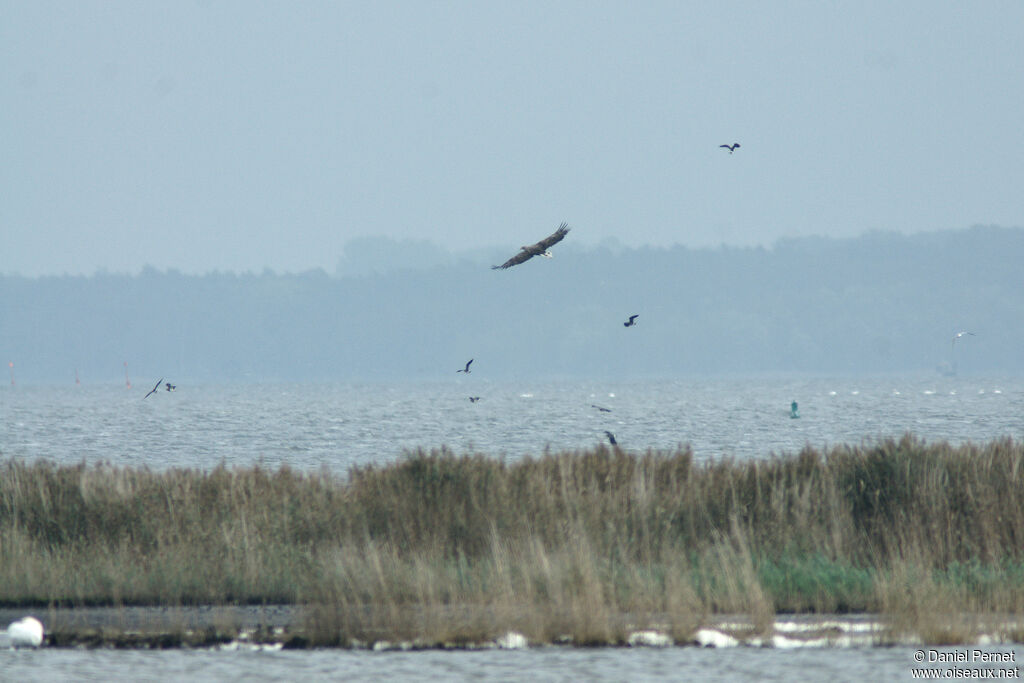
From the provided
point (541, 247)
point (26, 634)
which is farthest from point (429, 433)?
point (26, 634)

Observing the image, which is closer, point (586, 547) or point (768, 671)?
point (768, 671)

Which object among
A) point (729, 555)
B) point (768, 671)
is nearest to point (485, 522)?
point (729, 555)

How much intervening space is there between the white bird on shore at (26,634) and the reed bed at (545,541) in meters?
1.43

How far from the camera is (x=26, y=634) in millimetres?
12938

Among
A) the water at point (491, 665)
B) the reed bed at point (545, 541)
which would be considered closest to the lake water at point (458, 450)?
the water at point (491, 665)

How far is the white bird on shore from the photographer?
12938mm

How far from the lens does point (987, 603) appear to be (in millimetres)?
13406

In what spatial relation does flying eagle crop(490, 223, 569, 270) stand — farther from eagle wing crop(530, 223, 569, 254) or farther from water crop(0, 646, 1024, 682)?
water crop(0, 646, 1024, 682)

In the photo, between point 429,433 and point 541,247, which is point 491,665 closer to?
point 541,247

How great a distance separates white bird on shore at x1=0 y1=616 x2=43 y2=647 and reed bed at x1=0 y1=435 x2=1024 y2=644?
1427 mm

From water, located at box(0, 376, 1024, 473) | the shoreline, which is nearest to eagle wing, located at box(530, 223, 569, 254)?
the shoreline

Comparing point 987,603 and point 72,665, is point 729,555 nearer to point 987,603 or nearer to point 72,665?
point 987,603

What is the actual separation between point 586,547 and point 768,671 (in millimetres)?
3669

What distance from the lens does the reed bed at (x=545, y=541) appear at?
13320 mm
